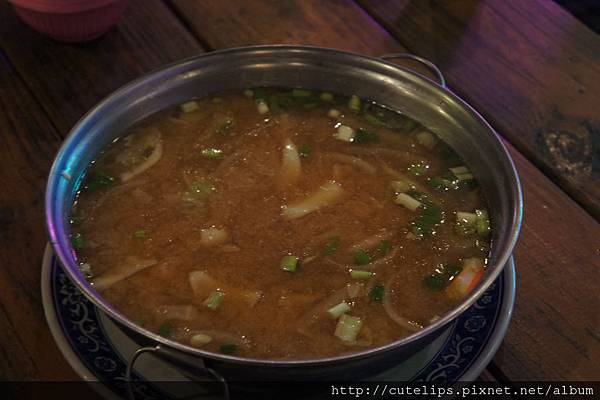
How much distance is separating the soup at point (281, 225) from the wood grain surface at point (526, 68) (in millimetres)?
504

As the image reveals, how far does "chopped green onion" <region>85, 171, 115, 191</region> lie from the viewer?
2139 mm

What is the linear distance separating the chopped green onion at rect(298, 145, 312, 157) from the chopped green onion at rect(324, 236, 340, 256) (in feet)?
1.18

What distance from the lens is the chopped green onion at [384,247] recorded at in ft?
6.53

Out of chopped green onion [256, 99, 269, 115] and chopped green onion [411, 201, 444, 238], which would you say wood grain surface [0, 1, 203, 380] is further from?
chopped green onion [411, 201, 444, 238]

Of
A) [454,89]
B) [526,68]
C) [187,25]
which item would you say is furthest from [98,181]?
[526,68]

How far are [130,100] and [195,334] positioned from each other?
0.83m

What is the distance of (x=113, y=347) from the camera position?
1.86 meters

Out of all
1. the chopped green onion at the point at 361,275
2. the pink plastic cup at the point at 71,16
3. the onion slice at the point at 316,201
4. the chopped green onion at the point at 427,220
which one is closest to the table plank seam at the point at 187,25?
the pink plastic cup at the point at 71,16

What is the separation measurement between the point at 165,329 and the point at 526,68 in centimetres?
187

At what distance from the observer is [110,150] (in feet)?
7.33

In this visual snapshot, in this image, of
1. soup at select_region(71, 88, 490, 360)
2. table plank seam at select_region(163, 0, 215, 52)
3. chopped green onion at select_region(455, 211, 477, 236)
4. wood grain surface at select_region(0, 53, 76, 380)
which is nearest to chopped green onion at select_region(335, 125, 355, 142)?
soup at select_region(71, 88, 490, 360)

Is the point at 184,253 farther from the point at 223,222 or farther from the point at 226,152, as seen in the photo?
the point at 226,152

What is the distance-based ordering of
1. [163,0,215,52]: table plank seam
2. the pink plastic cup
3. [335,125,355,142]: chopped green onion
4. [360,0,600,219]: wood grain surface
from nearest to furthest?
[335,125,355,142]: chopped green onion → [360,0,600,219]: wood grain surface → the pink plastic cup → [163,0,215,52]: table plank seam

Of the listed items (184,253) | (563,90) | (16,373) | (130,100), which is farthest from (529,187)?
(16,373)
